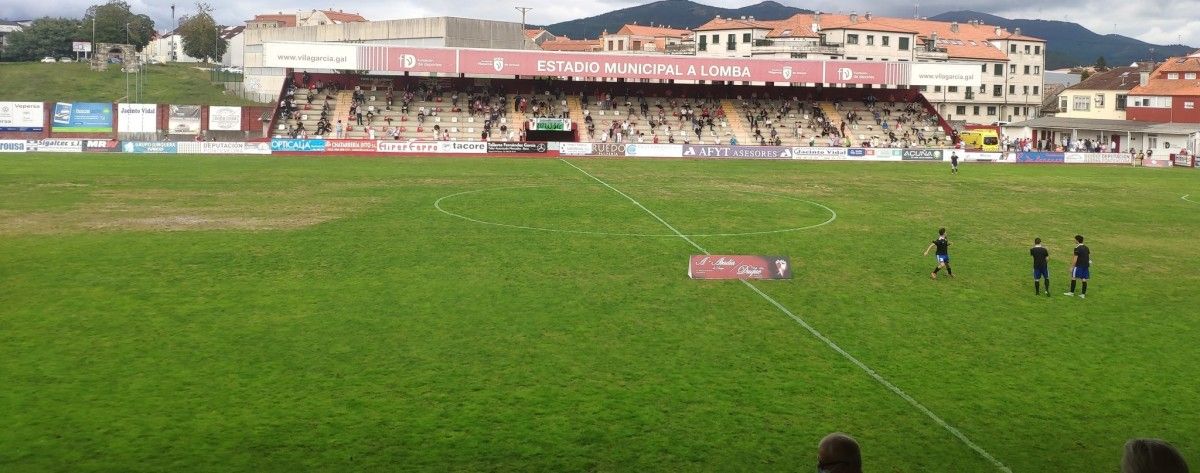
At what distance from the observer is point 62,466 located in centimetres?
1108

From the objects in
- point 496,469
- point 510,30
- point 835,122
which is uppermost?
point 510,30

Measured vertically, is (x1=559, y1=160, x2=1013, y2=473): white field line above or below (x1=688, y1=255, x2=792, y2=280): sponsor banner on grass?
below

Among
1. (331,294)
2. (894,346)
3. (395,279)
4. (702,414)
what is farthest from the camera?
(395,279)

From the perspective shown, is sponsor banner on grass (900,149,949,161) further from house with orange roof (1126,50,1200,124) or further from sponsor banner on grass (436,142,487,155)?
sponsor banner on grass (436,142,487,155)

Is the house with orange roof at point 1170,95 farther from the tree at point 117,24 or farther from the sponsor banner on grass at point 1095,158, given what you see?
the tree at point 117,24

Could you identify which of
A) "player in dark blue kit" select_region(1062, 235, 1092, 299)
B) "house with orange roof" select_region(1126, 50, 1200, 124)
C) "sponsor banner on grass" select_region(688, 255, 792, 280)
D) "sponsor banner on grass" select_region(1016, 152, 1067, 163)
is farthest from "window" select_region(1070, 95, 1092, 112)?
"sponsor banner on grass" select_region(688, 255, 792, 280)


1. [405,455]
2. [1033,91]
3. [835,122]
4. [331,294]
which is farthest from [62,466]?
[1033,91]

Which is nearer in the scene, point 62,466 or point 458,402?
point 62,466

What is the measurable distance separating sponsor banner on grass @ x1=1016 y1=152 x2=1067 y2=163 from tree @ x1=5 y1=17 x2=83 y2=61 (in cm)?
12504

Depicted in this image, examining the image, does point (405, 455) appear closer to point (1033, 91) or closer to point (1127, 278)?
point (1127, 278)

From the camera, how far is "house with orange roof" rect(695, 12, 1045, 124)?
115188mm

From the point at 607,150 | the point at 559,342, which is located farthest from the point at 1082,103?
the point at 559,342

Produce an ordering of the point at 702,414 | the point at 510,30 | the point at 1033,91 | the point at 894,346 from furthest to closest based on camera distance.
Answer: the point at 1033,91 → the point at 510,30 → the point at 894,346 → the point at 702,414

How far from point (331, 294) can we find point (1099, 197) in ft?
125
